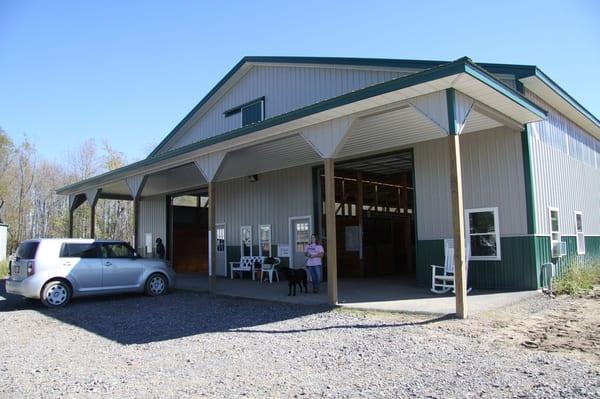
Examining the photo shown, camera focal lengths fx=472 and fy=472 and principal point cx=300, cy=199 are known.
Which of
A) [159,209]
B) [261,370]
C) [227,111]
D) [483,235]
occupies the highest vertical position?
[227,111]

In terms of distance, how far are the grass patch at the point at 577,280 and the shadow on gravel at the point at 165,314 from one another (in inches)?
190

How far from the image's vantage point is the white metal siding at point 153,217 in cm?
2177

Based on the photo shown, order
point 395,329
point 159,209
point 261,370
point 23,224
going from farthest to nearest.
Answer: point 23,224, point 159,209, point 395,329, point 261,370

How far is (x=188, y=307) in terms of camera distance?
10047mm

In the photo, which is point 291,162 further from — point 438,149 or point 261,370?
point 261,370

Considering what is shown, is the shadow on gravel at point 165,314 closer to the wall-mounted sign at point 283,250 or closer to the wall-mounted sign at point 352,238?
the wall-mounted sign at point 283,250

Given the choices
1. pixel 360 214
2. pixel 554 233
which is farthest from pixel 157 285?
pixel 554 233

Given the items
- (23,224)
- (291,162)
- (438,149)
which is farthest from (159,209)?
(23,224)

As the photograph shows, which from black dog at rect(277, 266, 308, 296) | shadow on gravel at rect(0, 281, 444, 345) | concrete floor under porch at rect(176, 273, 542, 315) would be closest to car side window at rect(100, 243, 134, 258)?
shadow on gravel at rect(0, 281, 444, 345)

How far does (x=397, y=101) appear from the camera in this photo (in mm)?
8422

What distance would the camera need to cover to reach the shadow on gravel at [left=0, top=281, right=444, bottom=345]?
7.43 metres

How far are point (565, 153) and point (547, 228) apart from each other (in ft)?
10.7

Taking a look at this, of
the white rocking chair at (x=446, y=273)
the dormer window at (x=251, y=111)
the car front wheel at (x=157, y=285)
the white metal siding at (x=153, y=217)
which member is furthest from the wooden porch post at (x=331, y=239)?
the white metal siding at (x=153, y=217)

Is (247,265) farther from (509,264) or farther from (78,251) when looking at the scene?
(509,264)
